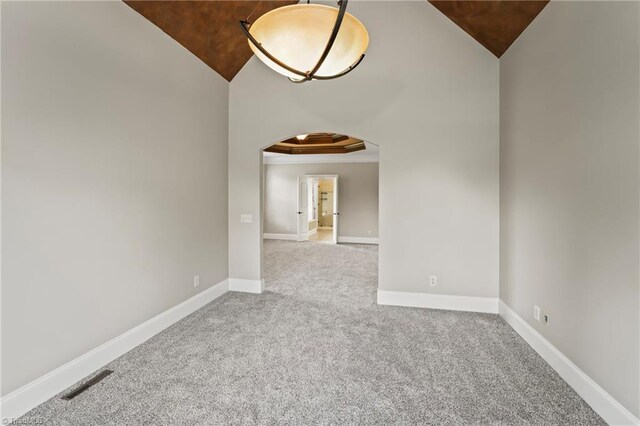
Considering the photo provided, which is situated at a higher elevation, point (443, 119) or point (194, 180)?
point (443, 119)

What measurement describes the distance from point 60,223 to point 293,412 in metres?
2.03

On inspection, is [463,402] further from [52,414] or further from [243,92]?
[243,92]

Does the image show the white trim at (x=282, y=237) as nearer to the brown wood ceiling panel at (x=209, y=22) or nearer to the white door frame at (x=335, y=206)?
the white door frame at (x=335, y=206)

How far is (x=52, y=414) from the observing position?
1.83 meters

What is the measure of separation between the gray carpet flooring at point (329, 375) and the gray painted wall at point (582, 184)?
46 cm

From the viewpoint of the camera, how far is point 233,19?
3297mm

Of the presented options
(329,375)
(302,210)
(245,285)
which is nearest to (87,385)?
(329,375)

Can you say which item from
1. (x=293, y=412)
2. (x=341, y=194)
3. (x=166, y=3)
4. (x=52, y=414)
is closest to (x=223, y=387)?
(x=293, y=412)

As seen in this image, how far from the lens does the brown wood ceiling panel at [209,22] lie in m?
2.80

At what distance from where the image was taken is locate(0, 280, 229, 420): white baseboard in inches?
71.1

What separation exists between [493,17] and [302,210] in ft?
24.2

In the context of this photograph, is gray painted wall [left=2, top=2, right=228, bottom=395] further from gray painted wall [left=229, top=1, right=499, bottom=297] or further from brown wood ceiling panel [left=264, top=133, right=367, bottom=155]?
brown wood ceiling panel [left=264, top=133, right=367, bottom=155]

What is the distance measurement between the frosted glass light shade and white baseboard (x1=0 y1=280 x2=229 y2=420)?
2.54m

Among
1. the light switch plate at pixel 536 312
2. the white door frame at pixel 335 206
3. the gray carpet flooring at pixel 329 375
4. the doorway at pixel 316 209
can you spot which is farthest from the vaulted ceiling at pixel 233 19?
the doorway at pixel 316 209
